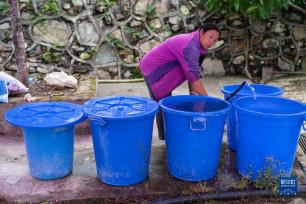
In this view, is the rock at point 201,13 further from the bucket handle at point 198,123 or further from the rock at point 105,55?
the bucket handle at point 198,123

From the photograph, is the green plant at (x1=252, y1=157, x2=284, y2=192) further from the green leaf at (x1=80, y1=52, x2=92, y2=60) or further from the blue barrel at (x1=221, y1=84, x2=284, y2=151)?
the green leaf at (x1=80, y1=52, x2=92, y2=60)

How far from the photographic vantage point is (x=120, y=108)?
11.3 feet

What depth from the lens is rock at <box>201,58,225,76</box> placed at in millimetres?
7125

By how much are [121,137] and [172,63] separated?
1006 millimetres

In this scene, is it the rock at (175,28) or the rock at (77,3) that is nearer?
the rock at (77,3)

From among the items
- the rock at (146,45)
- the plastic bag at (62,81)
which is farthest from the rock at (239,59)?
the plastic bag at (62,81)

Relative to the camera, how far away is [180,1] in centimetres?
680

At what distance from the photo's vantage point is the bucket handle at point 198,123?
10.9 feet

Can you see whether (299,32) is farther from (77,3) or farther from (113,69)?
(77,3)

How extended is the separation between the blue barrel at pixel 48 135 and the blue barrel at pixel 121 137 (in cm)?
22

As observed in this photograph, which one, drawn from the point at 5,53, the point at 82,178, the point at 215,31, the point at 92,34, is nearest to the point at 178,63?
the point at 215,31

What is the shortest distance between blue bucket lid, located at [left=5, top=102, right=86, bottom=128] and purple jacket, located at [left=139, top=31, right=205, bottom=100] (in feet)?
2.63

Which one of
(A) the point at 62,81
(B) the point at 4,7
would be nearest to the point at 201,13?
(A) the point at 62,81

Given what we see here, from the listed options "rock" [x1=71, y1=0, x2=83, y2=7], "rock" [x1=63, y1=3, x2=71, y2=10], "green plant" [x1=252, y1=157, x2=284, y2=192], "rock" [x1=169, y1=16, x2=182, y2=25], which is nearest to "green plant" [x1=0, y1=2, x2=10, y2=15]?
"rock" [x1=63, y1=3, x2=71, y2=10]
